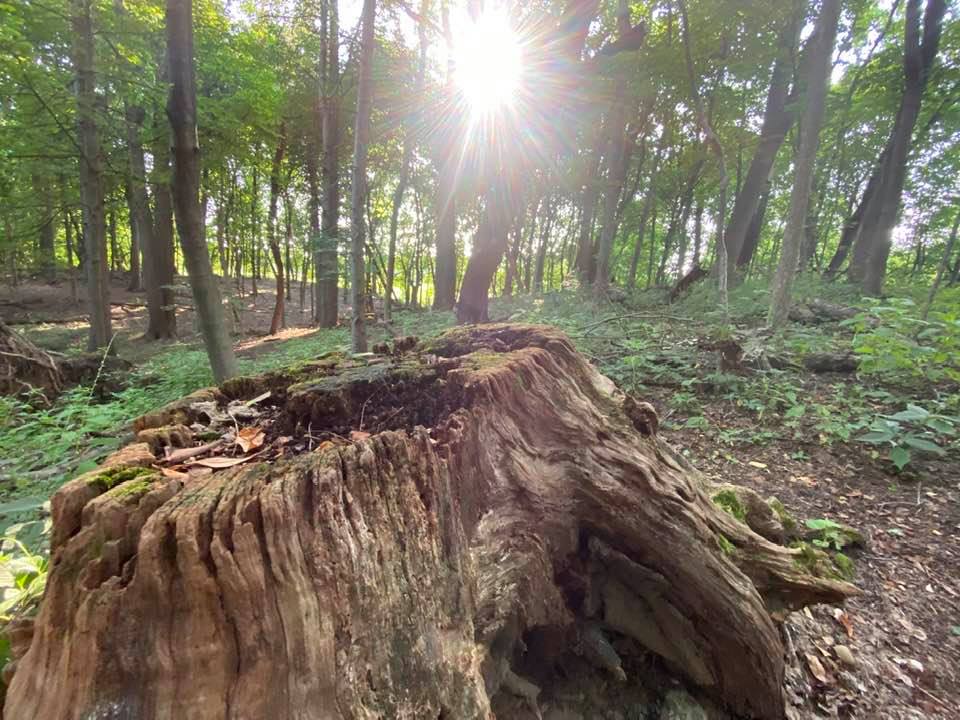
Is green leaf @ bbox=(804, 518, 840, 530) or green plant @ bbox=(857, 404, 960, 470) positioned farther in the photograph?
green plant @ bbox=(857, 404, 960, 470)

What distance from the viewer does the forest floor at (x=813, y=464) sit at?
2.08 m

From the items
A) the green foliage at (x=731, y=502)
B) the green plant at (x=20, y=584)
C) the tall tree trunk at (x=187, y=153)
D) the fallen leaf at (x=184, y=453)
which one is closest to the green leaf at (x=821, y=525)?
the green foliage at (x=731, y=502)

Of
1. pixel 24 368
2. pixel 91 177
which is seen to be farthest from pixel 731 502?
pixel 91 177

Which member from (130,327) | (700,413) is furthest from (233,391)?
(130,327)

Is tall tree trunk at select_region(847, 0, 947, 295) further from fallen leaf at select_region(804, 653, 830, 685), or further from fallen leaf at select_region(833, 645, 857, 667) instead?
fallen leaf at select_region(804, 653, 830, 685)

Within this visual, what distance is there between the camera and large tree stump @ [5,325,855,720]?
0.99 meters

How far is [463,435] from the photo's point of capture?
5.34 feet

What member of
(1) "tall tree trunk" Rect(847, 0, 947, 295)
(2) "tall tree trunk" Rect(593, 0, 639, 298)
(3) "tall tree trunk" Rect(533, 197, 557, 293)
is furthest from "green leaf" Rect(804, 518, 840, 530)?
(3) "tall tree trunk" Rect(533, 197, 557, 293)

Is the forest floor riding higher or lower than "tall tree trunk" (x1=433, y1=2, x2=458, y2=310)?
lower

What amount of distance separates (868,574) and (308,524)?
3.46 meters

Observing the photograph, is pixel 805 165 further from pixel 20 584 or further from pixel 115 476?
pixel 20 584

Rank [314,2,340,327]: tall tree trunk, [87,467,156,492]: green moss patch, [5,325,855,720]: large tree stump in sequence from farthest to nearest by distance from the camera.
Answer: [314,2,340,327]: tall tree trunk, [87,467,156,492]: green moss patch, [5,325,855,720]: large tree stump

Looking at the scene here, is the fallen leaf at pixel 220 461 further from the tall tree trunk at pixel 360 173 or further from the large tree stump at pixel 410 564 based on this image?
the tall tree trunk at pixel 360 173

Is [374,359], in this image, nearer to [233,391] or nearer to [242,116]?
[233,391]
